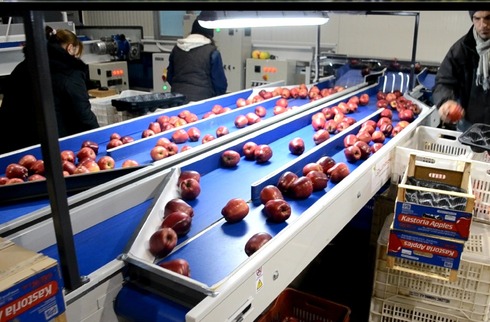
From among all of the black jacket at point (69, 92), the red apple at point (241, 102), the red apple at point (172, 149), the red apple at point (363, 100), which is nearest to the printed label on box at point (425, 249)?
the red apple at point (172, 149)

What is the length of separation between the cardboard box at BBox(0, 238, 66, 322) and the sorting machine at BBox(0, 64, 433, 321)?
8.7 inches

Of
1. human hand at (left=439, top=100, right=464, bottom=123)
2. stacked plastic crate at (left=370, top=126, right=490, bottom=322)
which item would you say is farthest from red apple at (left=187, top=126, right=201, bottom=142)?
human hand at (left=439, top=100, right=464, bottom=123)

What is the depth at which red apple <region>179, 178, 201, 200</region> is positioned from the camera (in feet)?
6.77

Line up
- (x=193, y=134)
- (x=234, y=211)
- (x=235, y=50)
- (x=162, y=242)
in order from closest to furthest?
1. (x=162, y=242)
2. (x=234, y=211)
3. (x=193, y=134)
4. (x=235, y=50)

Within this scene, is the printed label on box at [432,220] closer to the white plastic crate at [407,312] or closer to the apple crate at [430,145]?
the white plastic crate at [407,312]

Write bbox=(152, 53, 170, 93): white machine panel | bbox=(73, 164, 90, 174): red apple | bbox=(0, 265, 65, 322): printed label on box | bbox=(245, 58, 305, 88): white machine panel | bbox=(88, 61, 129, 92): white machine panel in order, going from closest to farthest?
bbox=(0, 265, 65, 322): printed label on box → bbox=(73, 164, 90, 174): red apple → bbox=(88, 61, 129, 92): white machine panel → bbox=(245, 58, 305, 88): white machine panel → bbox=(152, 53, 170, 93): white machine panel

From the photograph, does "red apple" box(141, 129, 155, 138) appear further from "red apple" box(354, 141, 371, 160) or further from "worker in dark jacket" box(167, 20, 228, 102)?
"worker in dark jacket" box(167, 20, 228, 102)

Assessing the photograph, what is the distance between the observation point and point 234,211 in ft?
6.09

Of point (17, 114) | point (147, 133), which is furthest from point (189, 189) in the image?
point (17, 114)

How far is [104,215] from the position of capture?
73.4 inches

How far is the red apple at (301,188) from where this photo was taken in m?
2.09

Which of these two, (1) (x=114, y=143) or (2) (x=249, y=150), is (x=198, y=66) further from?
(2) (x=249, y=150)

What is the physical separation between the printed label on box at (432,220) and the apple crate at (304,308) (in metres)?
0.65

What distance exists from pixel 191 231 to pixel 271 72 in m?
5.20
